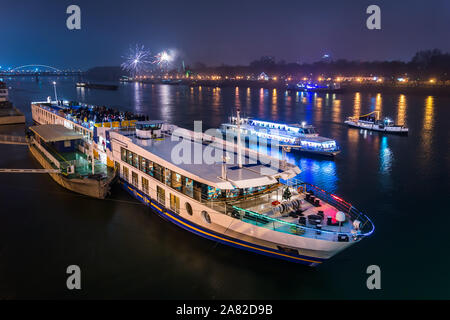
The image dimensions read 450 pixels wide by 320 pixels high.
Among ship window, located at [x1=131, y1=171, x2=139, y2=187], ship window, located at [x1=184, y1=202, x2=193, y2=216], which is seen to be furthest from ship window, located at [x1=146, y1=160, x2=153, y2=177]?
ship window, located at [x1=184, y1=202, x2=193, y2=216]

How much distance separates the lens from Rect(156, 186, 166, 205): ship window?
17.5m

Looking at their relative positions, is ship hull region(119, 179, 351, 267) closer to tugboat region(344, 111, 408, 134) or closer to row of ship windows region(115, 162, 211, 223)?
row of ship windows region(115, 162, 211, 223)

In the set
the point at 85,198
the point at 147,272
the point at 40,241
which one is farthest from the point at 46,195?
the point at 147,272

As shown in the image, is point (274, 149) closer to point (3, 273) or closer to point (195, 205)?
point (195, 205)

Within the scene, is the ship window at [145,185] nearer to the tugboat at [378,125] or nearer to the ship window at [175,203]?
the ship window at [175,203]

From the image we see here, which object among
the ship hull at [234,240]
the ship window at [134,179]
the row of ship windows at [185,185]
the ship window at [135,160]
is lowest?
the ship hull at [234,240]

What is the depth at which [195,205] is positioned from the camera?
15211mm

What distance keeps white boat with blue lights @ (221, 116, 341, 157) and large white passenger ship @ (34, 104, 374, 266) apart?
14.9 meters

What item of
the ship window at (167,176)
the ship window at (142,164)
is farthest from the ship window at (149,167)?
the ship window at (167,176)

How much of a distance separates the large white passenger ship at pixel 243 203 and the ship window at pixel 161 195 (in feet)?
0.20

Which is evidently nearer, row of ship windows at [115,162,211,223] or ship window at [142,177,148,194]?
row of ship windows at [115,162,211,223]

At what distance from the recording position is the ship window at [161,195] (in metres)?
17.5

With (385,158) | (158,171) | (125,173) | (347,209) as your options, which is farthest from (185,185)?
(385,158)

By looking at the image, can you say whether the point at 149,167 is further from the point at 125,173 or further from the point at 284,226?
the point at 284,226
